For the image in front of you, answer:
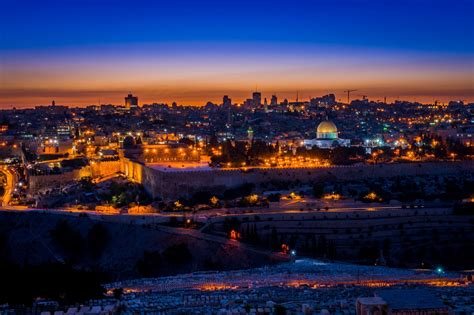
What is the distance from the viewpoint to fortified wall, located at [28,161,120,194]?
31.2 metres

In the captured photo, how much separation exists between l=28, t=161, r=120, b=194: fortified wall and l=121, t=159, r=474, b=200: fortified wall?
37.2 inches

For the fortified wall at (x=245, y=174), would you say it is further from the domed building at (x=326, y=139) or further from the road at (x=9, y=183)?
the domed building at (x=326, y=139)

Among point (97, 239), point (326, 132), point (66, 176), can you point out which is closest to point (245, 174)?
point (66, 176)

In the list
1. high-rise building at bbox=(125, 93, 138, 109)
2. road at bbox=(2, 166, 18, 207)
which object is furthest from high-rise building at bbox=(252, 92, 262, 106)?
road at bbox=(2, 166, 18, 207)

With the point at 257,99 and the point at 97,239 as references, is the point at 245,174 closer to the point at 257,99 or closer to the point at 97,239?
the point at 97,239

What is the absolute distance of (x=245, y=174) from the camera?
98.8 ft

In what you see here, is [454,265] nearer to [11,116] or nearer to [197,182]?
[197,182]

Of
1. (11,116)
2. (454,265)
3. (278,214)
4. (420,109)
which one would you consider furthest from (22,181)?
(420,109)

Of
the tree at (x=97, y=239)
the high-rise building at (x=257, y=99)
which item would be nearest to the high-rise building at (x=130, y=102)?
the high-rise building at (x=257, y=99)

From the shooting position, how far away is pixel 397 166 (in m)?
33.3

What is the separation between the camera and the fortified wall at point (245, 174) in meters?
28.5

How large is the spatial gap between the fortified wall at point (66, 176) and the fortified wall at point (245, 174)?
94cm

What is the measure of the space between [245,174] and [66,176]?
8.33m

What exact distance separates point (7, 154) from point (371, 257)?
29.8 meters
